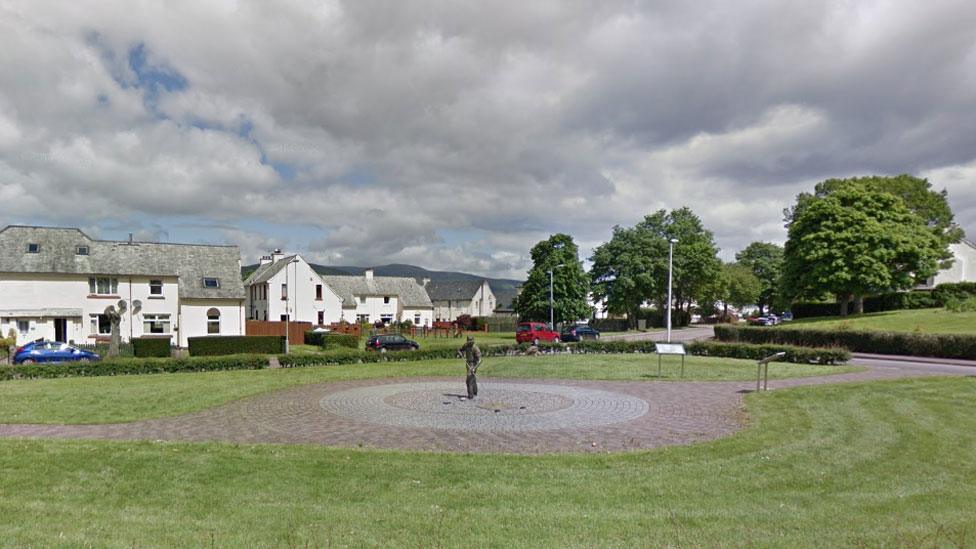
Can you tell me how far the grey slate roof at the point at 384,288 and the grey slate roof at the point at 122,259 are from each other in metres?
29.2

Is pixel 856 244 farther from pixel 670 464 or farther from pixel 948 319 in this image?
pixel 670 464

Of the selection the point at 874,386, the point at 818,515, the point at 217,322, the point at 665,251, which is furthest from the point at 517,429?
the point at 665,251

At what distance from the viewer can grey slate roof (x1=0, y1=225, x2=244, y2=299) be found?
1545 inches

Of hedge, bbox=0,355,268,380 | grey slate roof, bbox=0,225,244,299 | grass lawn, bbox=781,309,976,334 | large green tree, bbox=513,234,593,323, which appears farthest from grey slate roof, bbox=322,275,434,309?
grass lawn, bbox=781,309,976,334

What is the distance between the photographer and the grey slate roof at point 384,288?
3108 inches

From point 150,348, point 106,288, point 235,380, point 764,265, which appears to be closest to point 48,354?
point 150,348

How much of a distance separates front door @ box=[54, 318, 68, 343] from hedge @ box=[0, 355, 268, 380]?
60.9 ft

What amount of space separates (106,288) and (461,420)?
3829 centimetres

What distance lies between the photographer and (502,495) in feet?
25.6

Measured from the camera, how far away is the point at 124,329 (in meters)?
40.8

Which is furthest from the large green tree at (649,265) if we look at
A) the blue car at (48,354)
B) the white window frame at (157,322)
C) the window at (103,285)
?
the blue car at (48,354)

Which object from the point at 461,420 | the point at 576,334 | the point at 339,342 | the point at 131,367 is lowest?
the point at 576,334

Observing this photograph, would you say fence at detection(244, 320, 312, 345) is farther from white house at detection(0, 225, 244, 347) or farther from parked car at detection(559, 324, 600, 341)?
parked car at detection(559, 324, 600, 341)

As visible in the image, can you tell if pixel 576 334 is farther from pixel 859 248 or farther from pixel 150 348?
pixel 150 348
